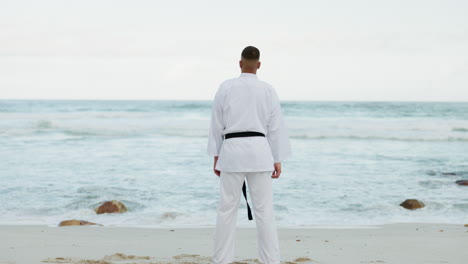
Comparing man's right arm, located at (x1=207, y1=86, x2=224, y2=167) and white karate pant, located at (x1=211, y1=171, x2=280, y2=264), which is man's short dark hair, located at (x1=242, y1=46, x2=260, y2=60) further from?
white karate pant, located at (x1=211, y1=171, x2=280, y2=264)

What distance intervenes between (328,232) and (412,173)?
5.92 m

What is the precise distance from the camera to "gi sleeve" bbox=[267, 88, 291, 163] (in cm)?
365

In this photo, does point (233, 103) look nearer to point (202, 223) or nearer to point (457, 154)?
point (202, 223)

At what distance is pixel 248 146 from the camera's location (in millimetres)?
3568

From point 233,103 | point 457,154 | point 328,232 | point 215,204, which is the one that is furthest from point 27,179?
point 457,154

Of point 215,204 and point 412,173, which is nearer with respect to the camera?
point 215,204

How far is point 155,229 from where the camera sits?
5910 millimetres

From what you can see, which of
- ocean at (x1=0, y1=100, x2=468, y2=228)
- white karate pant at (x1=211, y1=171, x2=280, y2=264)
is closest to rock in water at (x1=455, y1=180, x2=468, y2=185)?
ocean at (x1=0, y1=100, x2=468, y2=228)

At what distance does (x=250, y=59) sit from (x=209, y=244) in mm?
2135

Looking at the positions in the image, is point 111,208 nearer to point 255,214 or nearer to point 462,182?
point 255,214

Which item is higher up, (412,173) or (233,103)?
(233,103)

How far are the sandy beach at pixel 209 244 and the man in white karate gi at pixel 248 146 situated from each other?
61 centimetres

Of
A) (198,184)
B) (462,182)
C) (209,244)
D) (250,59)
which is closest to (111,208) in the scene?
(198,184)

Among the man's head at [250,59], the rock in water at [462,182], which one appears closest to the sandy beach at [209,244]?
the man's head at [250,59]
